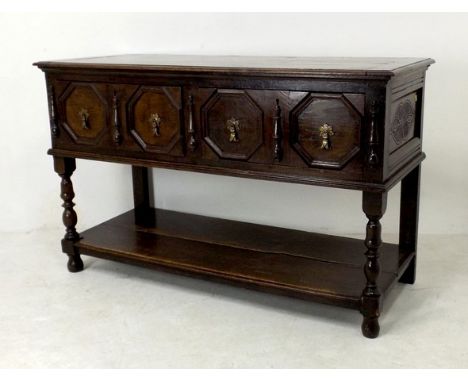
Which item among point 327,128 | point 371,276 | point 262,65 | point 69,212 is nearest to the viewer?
point 327,128

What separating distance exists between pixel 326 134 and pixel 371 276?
641 mm

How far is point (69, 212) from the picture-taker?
3.49m

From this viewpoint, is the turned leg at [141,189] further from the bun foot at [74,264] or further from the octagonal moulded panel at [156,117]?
the octagonal moulded panel at [156,117]

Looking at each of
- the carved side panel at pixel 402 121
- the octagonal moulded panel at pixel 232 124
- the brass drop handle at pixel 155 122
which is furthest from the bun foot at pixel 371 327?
the brass drop handle at pixel 155 122

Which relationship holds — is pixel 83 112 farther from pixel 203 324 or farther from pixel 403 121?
pixel 403 121

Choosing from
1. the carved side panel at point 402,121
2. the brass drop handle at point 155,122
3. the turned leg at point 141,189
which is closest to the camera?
the carved side panel at point 402,121

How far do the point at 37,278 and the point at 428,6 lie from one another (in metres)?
2.64

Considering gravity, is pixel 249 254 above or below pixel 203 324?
above

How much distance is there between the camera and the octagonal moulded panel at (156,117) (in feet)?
9.68

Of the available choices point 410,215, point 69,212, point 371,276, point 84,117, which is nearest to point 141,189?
point 69,212

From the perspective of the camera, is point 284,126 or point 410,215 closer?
point 284,126

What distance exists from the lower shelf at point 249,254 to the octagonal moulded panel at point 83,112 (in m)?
0.61

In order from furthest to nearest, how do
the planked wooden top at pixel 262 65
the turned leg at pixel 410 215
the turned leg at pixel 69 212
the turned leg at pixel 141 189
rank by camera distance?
the turned leg at pixel 141 189 → the turned leg at pixel 69 212 → the turned leg at pixel 410 215 → the planked wooden top at pixel 262 65

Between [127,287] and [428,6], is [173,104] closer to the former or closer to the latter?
[127,287]
